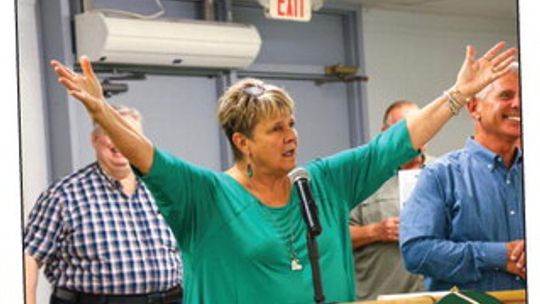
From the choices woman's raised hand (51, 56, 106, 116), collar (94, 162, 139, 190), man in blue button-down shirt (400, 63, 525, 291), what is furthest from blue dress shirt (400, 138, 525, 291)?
woman's raised hand (51, 56, 106, 116)

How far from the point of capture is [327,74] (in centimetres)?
183

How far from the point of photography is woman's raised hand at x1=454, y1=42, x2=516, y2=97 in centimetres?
151

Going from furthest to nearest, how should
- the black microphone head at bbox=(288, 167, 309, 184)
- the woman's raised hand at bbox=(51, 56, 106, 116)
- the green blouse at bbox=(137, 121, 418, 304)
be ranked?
1. the green blouse at bbox=(137, 121, 418, 304)
2. the black microphone head at bbox=(288, 167, 309, 184)
3. the woman's raised hand at bbox=(51, 56, 106, 116)

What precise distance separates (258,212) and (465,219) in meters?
0.35

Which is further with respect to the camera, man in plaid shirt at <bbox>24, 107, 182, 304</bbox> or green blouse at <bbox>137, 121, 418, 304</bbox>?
green blouse at <bbox>137, 121, 418, 304</bbox>

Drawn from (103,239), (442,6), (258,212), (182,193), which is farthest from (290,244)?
(442,6)

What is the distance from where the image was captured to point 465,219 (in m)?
1.60

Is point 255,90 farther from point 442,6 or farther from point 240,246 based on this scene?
point 442,6

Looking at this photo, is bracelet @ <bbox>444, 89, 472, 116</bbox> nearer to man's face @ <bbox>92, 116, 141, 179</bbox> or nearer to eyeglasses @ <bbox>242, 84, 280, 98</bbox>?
eyeglasses @ <bbox>242, 84, 280, 98</bbox>

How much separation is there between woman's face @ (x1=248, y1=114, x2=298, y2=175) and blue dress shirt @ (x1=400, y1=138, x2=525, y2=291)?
0.25m

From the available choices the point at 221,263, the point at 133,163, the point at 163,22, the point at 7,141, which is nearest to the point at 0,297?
the point at 7,141

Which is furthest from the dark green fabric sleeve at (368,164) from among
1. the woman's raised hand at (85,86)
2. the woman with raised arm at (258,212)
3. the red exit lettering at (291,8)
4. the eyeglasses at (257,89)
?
the woman's raised hand at (85,86)

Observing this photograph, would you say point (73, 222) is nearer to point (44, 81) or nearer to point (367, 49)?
point (44, 81)

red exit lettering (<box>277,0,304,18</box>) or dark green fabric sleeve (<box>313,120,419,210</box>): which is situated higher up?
red exit lettering (<box>277,0,304,18</box>)
